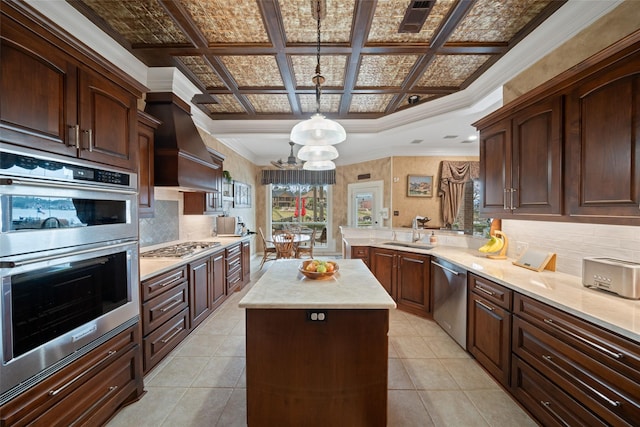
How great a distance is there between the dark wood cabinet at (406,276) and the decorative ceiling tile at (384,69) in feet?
7.41

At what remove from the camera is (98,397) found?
4.96 feet

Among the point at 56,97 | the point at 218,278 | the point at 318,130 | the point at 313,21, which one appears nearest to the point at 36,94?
the point at 56,97

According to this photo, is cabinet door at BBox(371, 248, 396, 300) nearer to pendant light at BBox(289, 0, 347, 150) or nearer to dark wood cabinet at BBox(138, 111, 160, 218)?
pendant light at BBox(289, 0, 347, 150)

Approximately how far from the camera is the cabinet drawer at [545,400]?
4.39 ft

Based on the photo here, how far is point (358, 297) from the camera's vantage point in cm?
152

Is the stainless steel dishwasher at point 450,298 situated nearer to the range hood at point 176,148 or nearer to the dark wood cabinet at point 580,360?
the dark wood cabinet at point 580,360

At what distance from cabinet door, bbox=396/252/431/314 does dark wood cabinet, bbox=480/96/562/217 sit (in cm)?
102

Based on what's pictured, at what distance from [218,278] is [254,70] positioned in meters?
2.77

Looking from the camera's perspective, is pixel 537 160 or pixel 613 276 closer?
pixel 613 276

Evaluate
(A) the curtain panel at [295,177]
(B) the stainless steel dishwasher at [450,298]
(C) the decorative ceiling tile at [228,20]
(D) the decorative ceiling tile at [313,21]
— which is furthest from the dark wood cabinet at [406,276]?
(A) the curtain panel at [295,177]

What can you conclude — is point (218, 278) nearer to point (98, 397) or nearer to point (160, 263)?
point (160, 263)

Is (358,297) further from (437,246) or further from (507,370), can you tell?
(437,246)

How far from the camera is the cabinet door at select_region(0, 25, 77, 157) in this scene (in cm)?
107

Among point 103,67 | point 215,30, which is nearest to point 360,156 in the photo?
point 215,30
